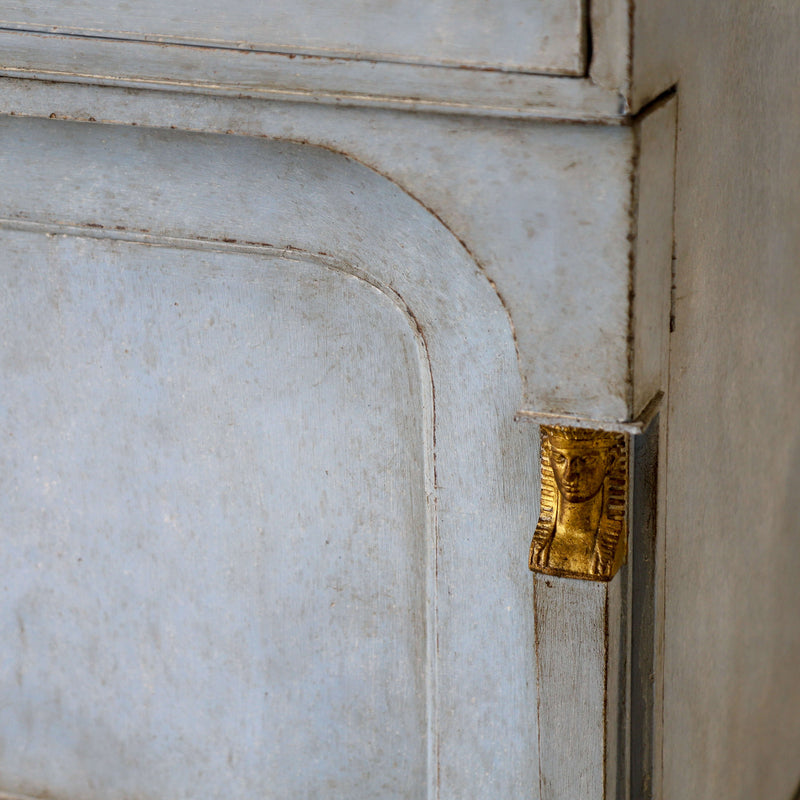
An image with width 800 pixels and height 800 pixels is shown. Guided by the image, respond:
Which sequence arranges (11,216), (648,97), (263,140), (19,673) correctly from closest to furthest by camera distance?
(648,97) < (263,140) < (11,216) < (19,673)

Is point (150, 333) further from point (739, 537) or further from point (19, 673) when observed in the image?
point (739, 537)

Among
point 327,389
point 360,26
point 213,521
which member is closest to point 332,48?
point 360,26

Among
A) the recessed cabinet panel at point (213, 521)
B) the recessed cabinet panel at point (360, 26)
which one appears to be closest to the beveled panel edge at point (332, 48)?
the recessed cabinet panel at point (360, 26)

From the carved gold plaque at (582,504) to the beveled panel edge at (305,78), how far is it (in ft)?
0.60

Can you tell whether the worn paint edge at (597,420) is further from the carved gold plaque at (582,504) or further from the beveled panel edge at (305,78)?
the beveled panel edge at (305,78)

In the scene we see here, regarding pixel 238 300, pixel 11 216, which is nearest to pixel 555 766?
pixel 238 300

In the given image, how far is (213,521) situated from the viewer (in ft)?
2.88

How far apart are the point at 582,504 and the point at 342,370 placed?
7.0 inches

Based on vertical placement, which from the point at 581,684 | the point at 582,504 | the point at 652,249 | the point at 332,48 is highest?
the point at 332,48

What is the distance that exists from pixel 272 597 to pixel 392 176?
13.2 inches

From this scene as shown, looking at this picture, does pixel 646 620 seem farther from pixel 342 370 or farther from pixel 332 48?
pixel 332 48

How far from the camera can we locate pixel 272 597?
881 mm

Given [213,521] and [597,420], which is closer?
[597,420]

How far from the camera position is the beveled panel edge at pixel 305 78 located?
61 cm
